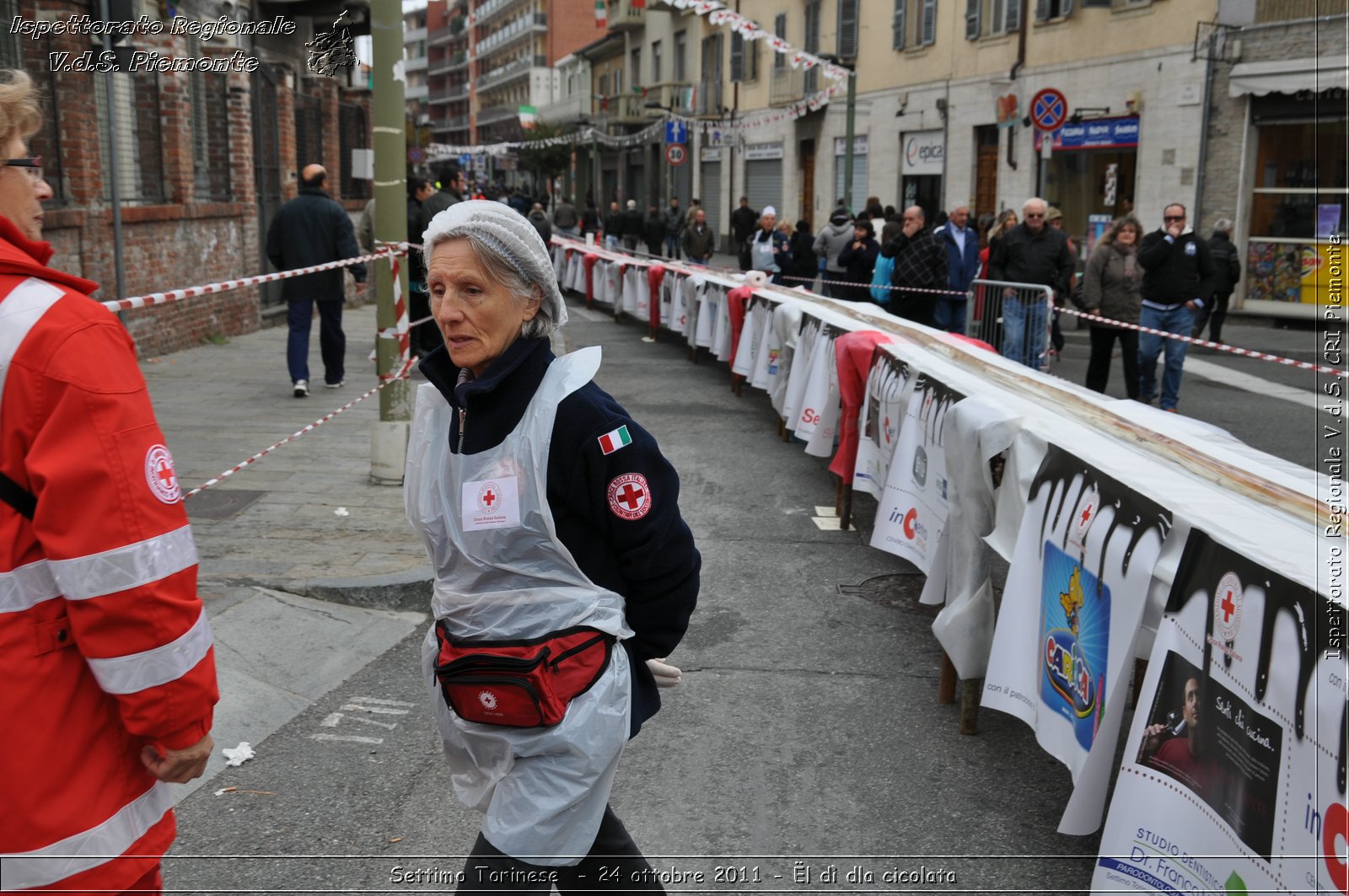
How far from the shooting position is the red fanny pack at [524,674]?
2332 mm

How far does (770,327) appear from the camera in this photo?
10.9 meters

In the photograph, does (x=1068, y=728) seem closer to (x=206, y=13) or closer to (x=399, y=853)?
(x=399, y=853)

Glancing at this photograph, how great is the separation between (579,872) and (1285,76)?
65.6 ft

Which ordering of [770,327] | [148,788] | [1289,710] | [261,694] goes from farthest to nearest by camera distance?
[770,327] < [261,694] < [1289,710] < [148,788]

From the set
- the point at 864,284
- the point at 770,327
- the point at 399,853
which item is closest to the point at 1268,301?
the point at 864,284

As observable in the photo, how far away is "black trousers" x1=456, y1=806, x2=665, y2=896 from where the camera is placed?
2.40 m

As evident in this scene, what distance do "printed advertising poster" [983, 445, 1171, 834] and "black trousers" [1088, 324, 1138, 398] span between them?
8.23 meters

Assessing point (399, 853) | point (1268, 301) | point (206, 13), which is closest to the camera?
point (399, 853)

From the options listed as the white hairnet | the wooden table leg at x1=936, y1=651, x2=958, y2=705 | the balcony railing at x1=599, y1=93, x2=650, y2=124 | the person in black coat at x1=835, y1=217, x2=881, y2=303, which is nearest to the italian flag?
the white hairnet

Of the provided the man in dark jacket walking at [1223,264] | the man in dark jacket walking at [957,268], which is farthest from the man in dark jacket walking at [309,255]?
the man in dark jacket walking at [1223,264]

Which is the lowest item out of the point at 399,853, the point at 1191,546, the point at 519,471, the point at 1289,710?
the point at 399,853

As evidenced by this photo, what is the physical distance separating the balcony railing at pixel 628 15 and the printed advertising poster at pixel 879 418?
5173 centimetres

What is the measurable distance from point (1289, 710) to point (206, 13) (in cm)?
1565

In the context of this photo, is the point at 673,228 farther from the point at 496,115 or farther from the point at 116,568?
the point at 496,115
